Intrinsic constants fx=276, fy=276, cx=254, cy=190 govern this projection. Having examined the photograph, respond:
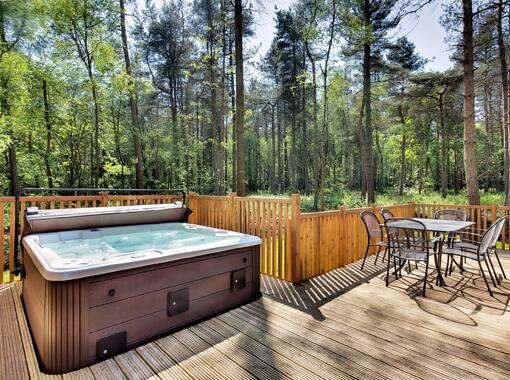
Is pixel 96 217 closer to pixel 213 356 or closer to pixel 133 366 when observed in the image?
pixel 133 366

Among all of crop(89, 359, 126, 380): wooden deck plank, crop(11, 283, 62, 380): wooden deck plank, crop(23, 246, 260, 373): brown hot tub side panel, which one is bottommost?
crop(89, 359, 126, 380): wooden deck plank

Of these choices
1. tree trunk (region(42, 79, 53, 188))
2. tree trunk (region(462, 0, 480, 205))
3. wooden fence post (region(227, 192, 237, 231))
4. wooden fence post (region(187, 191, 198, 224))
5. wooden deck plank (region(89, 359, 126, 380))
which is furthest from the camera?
tree trunk (region(42, 79, 53, 188))

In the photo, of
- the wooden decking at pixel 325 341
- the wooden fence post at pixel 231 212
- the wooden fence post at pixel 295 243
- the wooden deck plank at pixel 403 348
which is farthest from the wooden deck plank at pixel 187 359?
the wooden fence post at pixel 231 212

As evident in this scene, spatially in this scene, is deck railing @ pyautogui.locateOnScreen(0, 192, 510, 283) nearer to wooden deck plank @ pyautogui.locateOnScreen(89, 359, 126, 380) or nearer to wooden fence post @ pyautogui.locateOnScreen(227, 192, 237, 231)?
wooden fence post @ pyautogui.locateOnScreen(227, 192, 237, 231)

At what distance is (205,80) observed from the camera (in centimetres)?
1183

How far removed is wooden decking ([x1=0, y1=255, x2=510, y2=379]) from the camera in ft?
5.93

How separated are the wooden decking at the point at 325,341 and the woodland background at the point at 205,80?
3.44 metres

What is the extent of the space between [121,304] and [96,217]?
178cm

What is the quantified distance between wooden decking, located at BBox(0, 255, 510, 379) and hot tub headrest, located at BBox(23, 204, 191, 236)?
0.83 metres

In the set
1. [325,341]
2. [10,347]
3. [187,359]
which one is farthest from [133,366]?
[325,341]

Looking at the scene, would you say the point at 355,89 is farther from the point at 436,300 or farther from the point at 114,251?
the point at 114,251

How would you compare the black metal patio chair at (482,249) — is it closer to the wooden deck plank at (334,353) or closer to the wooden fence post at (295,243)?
the wooden fence post at (295,243)

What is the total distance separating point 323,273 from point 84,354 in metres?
2.90

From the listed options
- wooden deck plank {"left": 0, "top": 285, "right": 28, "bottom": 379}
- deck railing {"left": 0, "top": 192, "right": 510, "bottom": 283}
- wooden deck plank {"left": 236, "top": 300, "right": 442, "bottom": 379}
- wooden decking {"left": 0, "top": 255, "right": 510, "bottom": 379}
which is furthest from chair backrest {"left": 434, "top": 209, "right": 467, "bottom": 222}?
wooden deck plank {"left": 0, "top": 285, "right": 28, "bottom": 379}
